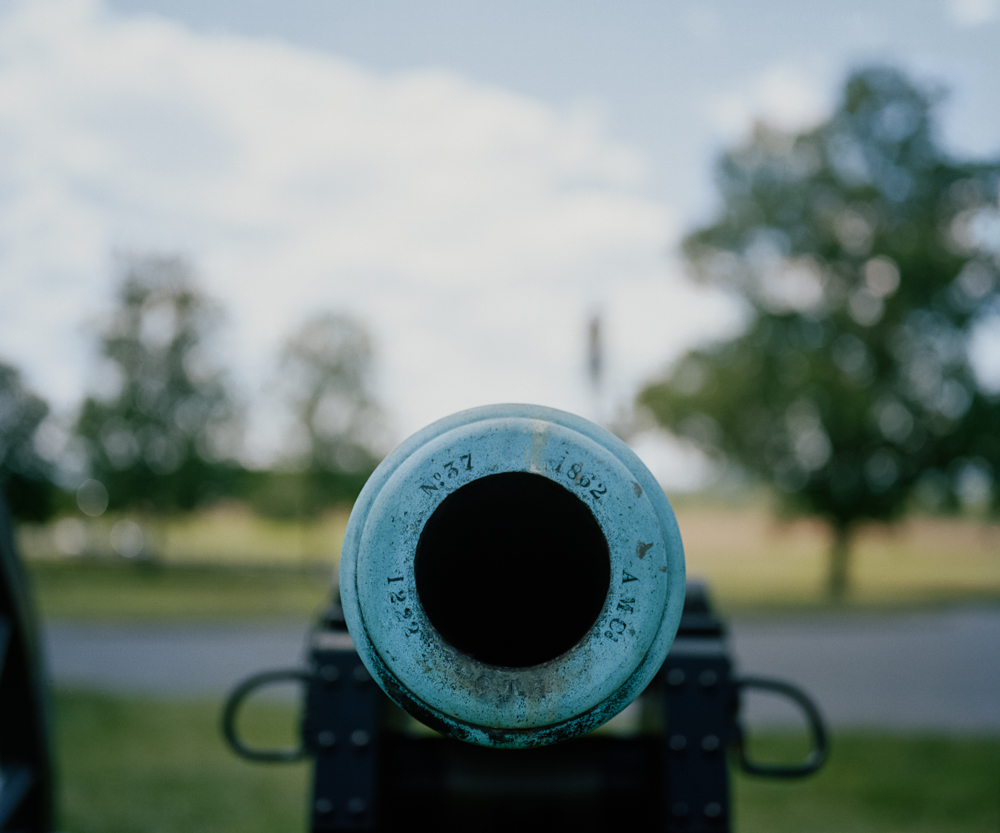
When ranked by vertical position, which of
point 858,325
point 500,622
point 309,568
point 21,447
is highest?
point 858,325

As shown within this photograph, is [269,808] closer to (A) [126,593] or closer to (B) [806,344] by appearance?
(B) [806,344]

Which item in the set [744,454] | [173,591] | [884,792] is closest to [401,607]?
[884,792]

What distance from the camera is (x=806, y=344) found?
18.4 metres

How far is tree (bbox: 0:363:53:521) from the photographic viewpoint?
27.2 meters

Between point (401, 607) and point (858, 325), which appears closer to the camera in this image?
point (401, 607)

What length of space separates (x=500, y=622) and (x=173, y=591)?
2231 centimetres

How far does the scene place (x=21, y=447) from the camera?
27.5m

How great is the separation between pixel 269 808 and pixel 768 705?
479cm

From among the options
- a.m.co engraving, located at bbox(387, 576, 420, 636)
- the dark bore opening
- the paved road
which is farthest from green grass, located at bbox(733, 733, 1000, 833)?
a.m.co engraving, located at bbox(387, 576, 420, 636)

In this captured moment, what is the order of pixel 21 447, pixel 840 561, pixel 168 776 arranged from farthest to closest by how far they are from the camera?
pixel 21 447, pixel 840 561, pixel 168 776

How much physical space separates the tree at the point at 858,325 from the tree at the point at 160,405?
42.1 ft

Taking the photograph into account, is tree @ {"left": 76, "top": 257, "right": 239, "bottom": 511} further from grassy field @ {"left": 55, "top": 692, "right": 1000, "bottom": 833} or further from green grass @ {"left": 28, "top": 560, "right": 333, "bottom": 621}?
grassy field @ {"left": 55, "top": 692, "right": 1000, "bottom": 833}

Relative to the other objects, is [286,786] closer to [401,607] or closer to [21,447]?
[401,607]

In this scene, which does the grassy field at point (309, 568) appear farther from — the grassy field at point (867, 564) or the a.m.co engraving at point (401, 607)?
the a.m.co engraving at point (401, 607)
